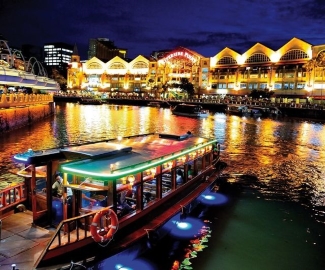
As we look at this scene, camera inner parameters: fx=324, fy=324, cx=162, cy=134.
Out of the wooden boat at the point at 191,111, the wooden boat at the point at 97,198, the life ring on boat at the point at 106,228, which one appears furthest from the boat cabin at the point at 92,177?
the wooden boat at the point at 191,111

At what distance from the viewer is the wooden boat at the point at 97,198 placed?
749 centimetres

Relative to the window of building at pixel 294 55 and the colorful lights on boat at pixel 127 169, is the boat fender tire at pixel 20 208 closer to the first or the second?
the colorful lights on boat at pixel 127 169

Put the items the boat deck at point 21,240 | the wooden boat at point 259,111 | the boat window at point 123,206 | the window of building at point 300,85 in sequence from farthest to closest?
the window of building at point 300,85, the wooden boat at point 259,111, the boat window at point 123,206, the boat deck at point 21,240

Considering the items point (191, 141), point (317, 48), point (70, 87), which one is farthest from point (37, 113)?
point (70, 87)

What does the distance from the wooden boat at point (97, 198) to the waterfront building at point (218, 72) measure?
7584 centimetres

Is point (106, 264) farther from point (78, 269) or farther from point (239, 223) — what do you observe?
point (239, 223)

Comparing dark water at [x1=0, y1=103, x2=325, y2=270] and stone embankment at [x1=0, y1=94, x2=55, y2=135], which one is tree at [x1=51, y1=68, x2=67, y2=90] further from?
dark water at [x1=0, y1=103, x2=325, y2=270]

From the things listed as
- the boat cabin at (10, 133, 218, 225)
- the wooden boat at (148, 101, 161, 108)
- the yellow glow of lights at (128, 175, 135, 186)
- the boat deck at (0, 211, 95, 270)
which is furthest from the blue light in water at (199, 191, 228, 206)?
the wooden boat at (148, 101, 161, 108)

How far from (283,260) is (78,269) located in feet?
21.6

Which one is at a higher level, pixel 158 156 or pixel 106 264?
pixel 158 156

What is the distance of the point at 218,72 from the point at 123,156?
8929 centimetres

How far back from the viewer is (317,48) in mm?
77625

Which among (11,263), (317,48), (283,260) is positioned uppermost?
(317,48)

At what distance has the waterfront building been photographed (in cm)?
7944
